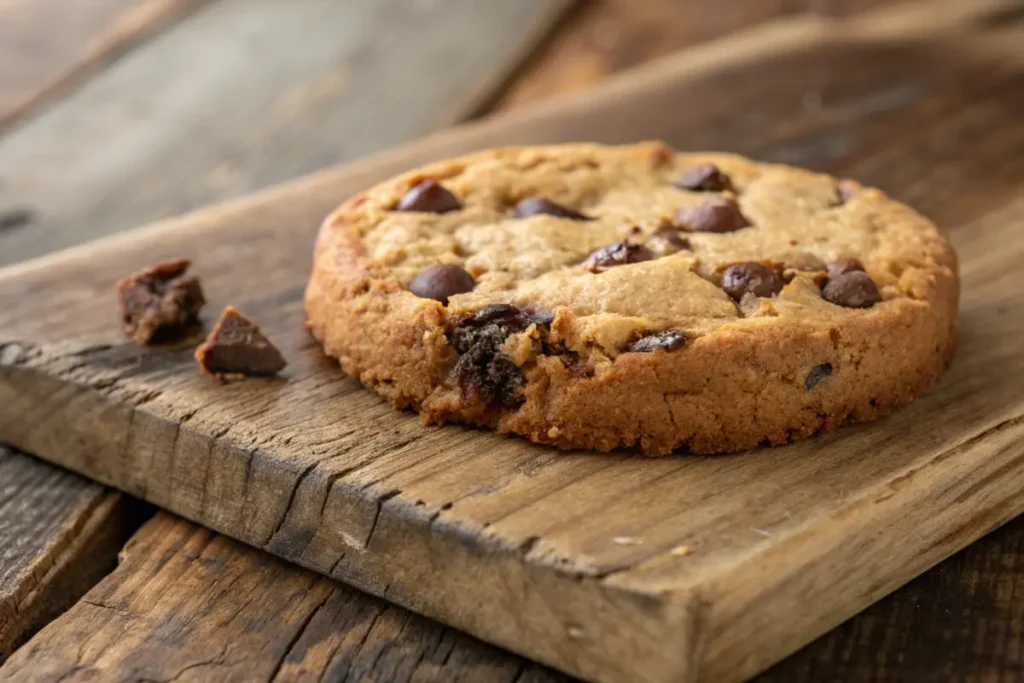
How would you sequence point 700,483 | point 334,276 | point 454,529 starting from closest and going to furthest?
1. point 454,529
2. point 700,483
3. point 334,276

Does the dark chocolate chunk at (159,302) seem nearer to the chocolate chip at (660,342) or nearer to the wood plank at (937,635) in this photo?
the chocolate chip at (660,342)

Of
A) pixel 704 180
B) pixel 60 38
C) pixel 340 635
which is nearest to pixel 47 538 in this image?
pixel 340 635

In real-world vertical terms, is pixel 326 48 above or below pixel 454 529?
above

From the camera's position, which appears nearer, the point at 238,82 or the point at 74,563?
the point at 74,563

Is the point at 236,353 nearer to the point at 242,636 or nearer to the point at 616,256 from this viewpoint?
the point at 242,636

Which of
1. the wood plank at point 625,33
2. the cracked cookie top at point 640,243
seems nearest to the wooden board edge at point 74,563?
the cracked cookie top at point 640,243

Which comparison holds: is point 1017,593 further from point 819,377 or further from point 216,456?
point 216,456

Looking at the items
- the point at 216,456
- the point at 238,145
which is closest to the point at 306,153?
the point at 238,145
